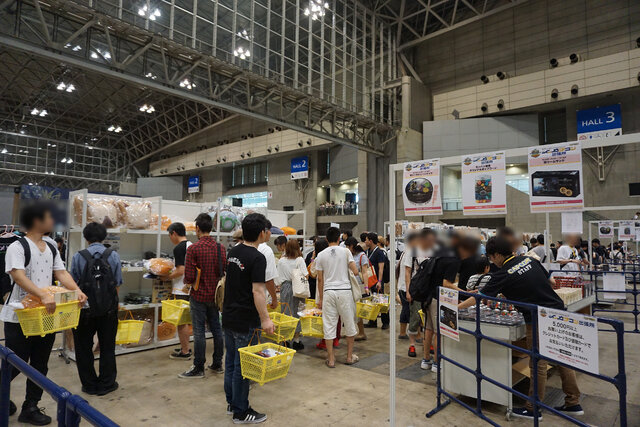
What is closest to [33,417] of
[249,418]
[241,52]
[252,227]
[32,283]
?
[32,283]

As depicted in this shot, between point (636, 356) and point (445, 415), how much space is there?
154 inches

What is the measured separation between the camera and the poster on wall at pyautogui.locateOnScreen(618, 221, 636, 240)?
1162 cm

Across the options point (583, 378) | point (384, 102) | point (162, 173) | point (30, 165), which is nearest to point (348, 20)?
point (384, 102)

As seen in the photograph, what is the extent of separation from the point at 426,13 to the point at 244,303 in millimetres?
19969

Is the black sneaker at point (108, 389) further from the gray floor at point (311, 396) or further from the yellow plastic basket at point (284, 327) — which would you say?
the yellow plastic basket at point (284, 327)

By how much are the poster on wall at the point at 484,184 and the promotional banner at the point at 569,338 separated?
823 mm

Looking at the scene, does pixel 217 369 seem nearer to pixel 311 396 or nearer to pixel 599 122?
pixel 311 396

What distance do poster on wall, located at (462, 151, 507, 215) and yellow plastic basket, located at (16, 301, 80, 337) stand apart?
348 centimetres

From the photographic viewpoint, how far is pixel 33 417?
10.9ft

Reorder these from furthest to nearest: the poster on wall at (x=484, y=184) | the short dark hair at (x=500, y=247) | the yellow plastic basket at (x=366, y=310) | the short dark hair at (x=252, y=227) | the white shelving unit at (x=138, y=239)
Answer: the yellow plastic basket at (x=366, y=310) → the white shelving unit at (x=138, y=239) → the short dark hair at (x=500, y=247) → the short dark hair at (x=252, y=227) → the poster on wall at (x=484, y=184)

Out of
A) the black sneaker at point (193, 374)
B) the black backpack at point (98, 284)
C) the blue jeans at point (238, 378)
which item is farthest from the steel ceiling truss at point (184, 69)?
the blue jeans at point (238, 378)

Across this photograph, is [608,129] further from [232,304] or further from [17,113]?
[17,113]

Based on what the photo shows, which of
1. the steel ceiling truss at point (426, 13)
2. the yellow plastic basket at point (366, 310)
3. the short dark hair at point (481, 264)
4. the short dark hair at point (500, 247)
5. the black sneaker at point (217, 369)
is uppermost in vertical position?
the steel ceiling truss at point (426, 13)

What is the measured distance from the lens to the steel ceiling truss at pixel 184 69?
10.1 metres
